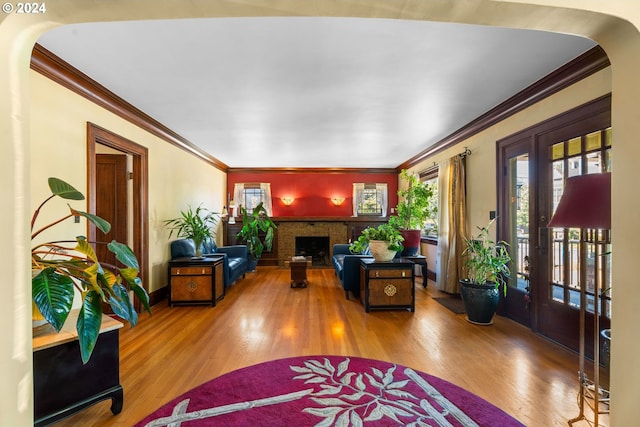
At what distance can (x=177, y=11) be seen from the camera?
1.12m

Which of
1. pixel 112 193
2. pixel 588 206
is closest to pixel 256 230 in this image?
pixel 112 193

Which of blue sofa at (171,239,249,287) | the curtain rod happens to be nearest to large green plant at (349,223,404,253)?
the curtain rod

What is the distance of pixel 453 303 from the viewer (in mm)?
4137

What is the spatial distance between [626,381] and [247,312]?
348 cm

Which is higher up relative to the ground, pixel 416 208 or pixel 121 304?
pixel 416 208

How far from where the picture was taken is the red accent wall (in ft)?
25.1

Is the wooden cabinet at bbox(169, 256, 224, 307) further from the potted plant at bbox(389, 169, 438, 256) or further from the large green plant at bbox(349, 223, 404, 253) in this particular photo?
the potted plant at bbox(389, 169, 438, 256)

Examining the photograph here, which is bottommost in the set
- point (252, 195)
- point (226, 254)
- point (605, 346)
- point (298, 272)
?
point (298, 272)

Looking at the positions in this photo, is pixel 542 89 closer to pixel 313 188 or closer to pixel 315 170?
pixel 315 170

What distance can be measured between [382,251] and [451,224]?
1448 mm

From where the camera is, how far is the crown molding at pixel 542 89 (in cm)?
229

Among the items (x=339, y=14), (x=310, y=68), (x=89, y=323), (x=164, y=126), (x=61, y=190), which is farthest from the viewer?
(x=164, y=126)

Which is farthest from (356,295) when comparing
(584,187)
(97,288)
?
(97,288)

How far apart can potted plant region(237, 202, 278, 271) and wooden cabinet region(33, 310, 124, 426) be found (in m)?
4.42
